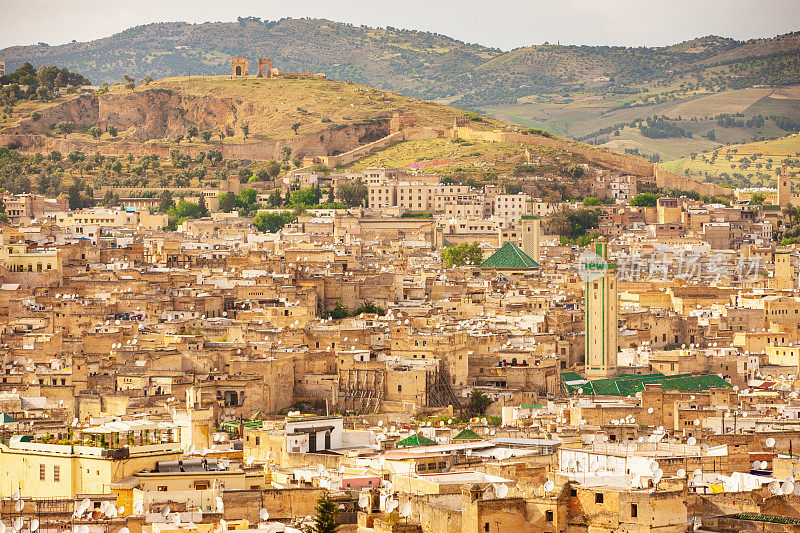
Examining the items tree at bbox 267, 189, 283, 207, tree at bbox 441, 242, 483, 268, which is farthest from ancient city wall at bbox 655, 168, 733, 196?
tree at bbox 441, 242, 483, 268

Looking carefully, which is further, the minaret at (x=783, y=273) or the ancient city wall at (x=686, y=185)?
the ancient city wall at (x=686, y=185)

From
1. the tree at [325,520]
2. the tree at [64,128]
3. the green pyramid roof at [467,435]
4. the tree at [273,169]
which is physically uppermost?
the tree at [64,128]

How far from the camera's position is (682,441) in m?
35.4

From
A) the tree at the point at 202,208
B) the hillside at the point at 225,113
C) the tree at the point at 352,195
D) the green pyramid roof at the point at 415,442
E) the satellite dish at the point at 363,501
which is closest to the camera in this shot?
the satellite dish at the point at 363,501

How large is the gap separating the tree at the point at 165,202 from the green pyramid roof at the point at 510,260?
30.7m

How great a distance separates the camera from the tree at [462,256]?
83.1m

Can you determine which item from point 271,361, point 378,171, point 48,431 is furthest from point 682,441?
point 378,171

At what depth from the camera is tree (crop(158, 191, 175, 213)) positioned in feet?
356

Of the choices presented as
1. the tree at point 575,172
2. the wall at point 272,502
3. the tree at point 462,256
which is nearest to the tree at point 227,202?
the tree at point 575,172

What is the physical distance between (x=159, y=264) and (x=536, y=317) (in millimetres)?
16858

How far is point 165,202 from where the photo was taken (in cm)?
10931

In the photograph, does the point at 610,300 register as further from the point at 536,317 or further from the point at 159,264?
the point at 159,264

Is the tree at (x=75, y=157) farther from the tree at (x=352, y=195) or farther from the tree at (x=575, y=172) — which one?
the tree at (x=575, y=172)

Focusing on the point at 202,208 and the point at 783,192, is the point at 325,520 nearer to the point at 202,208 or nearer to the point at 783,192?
the point at 202,208
